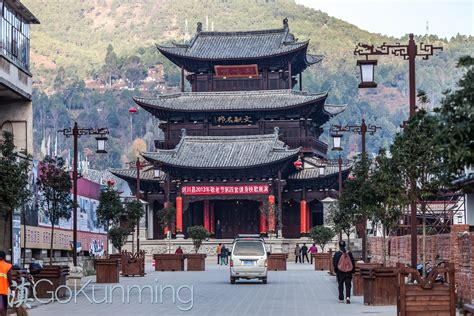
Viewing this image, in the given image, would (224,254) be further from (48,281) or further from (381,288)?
(381,288)

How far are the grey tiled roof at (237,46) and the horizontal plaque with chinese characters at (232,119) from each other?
15.2 ft

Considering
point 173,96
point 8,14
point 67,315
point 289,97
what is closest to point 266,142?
point 289,97

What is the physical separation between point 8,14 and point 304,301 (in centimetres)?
1572

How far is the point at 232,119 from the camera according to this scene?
284 feet

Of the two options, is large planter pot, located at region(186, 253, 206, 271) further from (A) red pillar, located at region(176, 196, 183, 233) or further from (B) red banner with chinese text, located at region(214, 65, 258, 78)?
(B) red banner with chinese text, located at region(214, 65, 258, 78)

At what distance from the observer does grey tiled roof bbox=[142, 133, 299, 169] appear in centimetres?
7956

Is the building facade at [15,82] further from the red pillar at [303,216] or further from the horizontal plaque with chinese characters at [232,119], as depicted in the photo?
the horizontal plaque with chinese characters at [232,119]

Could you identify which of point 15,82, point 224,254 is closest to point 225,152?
point 224,254

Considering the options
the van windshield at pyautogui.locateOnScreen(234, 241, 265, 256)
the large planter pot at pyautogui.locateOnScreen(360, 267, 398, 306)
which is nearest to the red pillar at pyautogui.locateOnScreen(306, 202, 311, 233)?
the van windshield at pyautogui.locateOnScreen(234, 241, 265, 256)

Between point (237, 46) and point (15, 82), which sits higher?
point (237, 46)

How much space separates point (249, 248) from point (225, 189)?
38977mm

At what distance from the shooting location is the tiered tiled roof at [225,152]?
7956 centimetres

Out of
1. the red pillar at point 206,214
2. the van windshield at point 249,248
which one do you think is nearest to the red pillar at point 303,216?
the red pillar at point 206,214

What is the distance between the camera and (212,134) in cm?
8688
